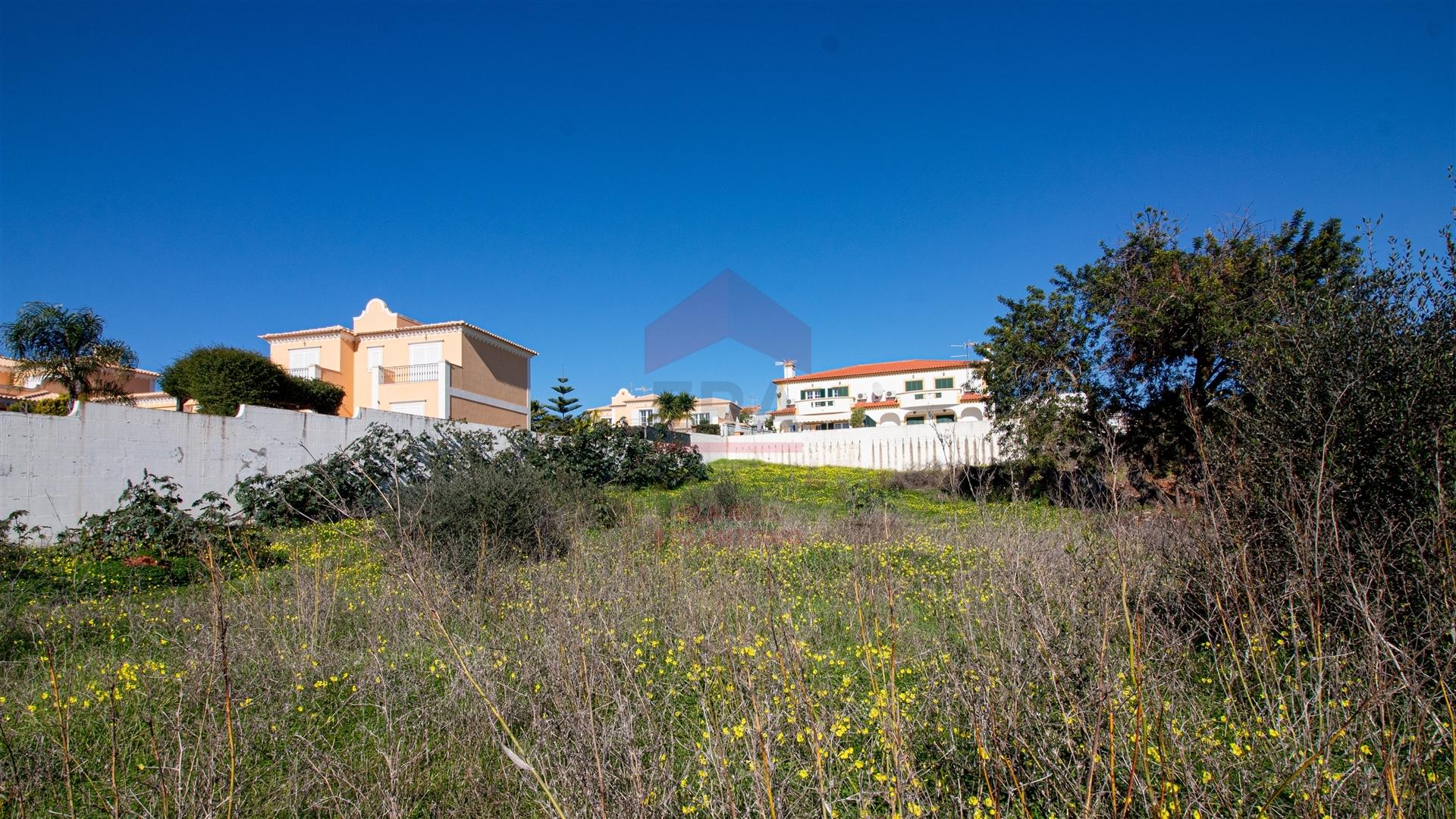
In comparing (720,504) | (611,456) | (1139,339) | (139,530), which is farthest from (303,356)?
(1139,339)

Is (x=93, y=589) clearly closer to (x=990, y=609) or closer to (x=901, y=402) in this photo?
(x=990, y=609)

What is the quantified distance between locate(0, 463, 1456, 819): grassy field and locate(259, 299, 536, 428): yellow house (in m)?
19.3

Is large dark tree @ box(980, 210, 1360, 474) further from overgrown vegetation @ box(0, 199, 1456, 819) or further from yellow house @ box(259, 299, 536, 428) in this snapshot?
yellow house @ box(259, 299, 536, 428)

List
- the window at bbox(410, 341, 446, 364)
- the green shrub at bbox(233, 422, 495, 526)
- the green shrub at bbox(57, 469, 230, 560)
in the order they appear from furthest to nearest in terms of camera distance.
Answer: the window at bbox(410, 341, 446, 364)
the green shrub at bbox(233, 422, 495, 526)
the green shrub at bbox(57, 469, 230, 560)

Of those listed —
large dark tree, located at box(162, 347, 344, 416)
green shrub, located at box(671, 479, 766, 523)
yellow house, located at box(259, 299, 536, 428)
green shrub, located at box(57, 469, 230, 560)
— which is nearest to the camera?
green shrub, located at box(57, 469, 230, 560)

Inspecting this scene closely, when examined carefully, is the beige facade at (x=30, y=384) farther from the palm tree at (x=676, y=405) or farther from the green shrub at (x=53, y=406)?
the palm tree at (x=676, y=405)

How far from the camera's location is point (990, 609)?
3477 millimetres

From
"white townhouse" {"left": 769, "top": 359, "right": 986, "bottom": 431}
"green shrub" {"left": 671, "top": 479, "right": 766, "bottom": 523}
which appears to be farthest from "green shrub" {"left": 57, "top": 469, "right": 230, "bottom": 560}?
"white townhouse" {"left": 769, "top": 359, "right": 986, "bottom": 431}

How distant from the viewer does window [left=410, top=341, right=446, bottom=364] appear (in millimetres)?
24188

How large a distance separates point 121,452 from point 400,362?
17559mm

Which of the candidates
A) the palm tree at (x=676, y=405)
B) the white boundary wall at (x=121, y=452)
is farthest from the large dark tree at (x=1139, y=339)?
the palm tree at (x=676, y=405)

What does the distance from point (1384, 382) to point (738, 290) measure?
895cm

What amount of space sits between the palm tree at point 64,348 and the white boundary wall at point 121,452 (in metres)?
12.0

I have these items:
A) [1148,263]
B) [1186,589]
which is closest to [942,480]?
[1148,263]
